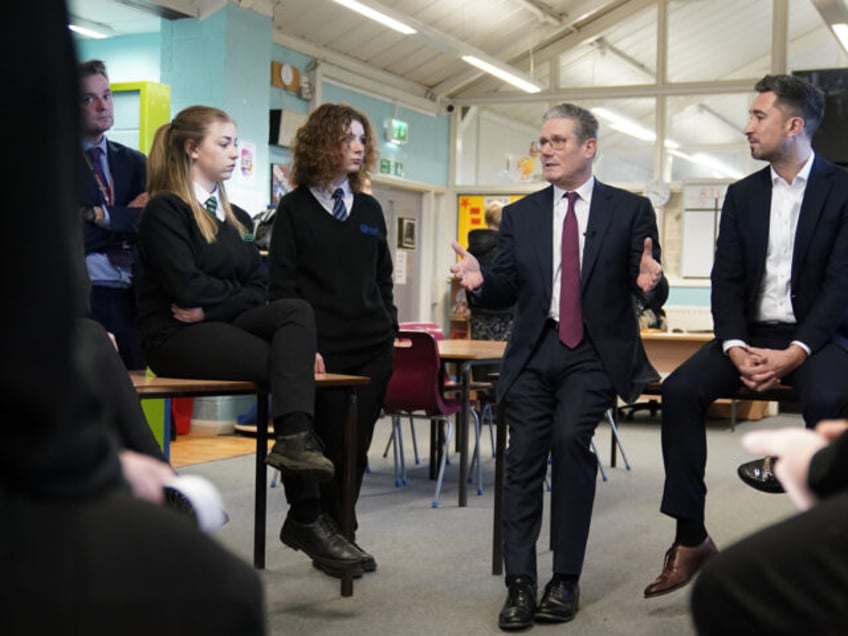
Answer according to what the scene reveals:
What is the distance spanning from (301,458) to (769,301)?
1523 mm

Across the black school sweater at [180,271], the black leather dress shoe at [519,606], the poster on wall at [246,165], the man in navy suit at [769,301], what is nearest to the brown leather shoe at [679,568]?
the man in navy suit at [769,301]

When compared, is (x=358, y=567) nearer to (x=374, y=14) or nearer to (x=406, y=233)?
(x=374, y=14)

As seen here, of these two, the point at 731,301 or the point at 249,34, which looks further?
the point at 249,34

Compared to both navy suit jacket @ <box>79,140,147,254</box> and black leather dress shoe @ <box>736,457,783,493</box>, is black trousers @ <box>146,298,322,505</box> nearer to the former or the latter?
navy suit jacket @ <box>79,140,147,254</box>

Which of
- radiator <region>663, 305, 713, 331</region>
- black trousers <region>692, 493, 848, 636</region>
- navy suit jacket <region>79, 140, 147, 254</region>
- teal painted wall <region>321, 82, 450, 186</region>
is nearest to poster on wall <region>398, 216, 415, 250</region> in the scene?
teal painted wall <region>321, 82, 450, 186</region>

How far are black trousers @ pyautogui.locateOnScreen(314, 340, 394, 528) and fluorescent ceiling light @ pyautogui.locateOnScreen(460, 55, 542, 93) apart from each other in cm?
722

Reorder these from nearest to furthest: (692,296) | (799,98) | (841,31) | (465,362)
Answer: (799,98) → (465,362) → (841,31) → (692,296)

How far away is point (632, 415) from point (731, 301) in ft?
21.7

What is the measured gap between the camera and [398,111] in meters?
11.9

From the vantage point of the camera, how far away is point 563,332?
3.48m

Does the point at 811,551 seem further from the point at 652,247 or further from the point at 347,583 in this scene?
the point at 347,583

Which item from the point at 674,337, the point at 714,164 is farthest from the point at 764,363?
the point at 714,164

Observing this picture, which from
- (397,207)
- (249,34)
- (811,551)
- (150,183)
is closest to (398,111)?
(397,207)

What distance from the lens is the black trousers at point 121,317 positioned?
12.9 ft
